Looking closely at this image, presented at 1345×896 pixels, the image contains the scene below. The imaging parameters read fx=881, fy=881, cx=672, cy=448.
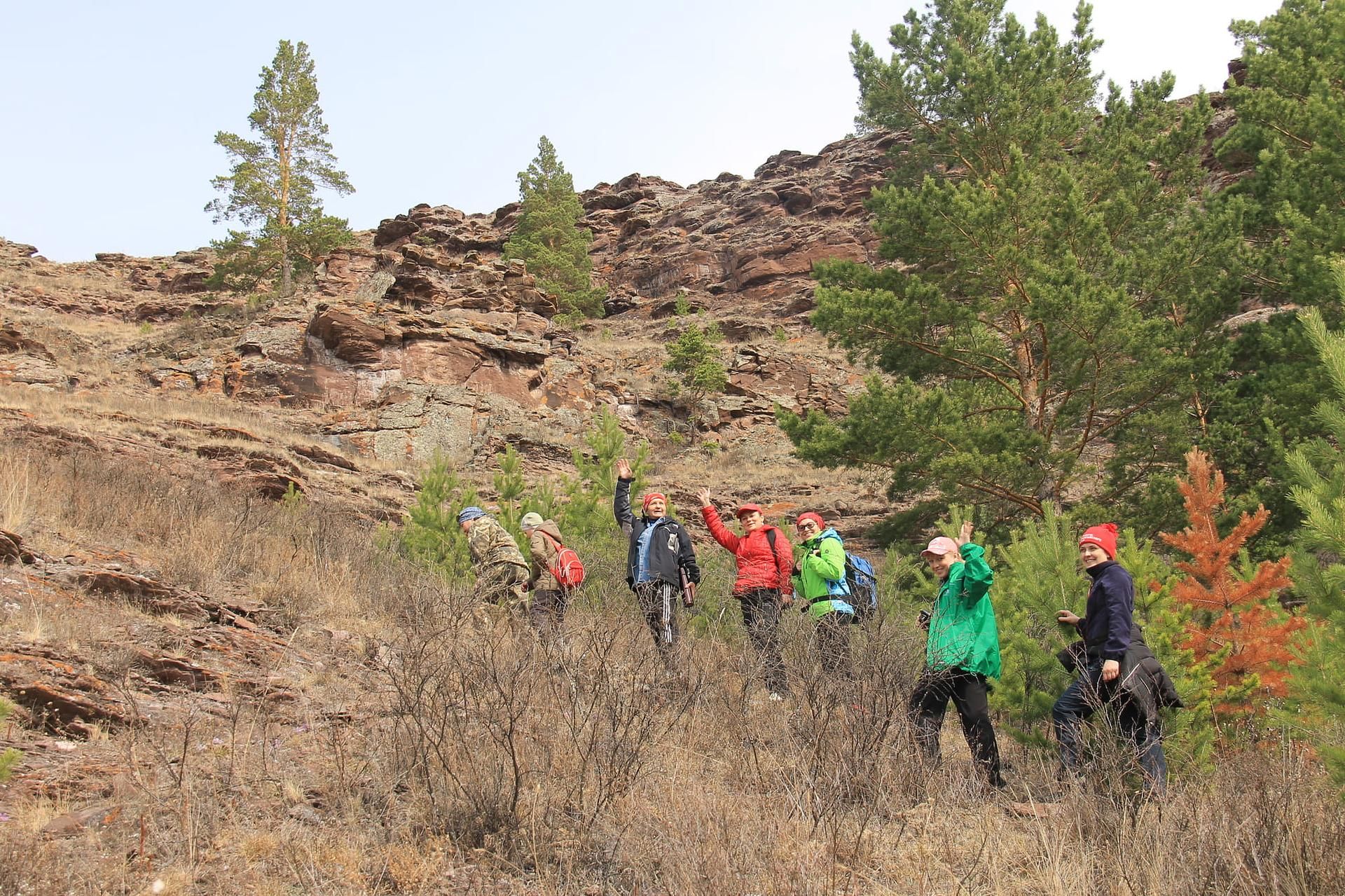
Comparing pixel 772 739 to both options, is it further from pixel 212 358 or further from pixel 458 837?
pixel 212 358

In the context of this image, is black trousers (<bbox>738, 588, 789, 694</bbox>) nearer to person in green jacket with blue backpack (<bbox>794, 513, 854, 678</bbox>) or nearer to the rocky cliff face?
person in green jacket with blue backpack (<bbox>794, 513, 854, 678</bbox>)

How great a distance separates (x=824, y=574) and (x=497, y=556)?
2.90m

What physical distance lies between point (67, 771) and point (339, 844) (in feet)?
4.58

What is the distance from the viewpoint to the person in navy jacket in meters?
4.11

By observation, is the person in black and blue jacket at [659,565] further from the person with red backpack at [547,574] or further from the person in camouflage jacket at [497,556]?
the person in camouflage jacket at [497,556]

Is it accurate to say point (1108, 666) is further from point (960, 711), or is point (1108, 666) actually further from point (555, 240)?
point (555, 240)

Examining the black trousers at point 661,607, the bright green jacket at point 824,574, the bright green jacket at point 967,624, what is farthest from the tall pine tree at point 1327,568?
the black trousers at point 661,607

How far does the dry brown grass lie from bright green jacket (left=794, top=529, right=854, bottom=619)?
27.0 inches

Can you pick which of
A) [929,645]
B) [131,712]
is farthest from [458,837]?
[929,645]

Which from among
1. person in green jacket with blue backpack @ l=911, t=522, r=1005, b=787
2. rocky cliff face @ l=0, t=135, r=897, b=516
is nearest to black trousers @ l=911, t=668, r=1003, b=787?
person in green jacket with blue backpack @ l=911, t=522, r=1005, b=787

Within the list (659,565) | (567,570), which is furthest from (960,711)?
(567,570)

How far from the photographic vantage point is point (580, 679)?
452cm

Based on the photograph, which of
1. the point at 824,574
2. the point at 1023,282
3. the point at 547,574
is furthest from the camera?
the point at 1023,282

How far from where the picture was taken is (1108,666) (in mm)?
4117
